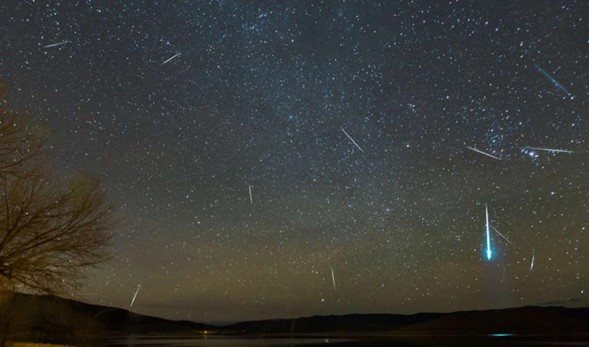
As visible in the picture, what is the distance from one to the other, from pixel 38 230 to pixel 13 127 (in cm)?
264

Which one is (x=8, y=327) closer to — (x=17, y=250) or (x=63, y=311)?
(x=63, y=311)

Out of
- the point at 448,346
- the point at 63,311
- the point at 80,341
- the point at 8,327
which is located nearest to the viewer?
the point at 63,311

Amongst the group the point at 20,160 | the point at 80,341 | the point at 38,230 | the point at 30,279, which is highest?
the point at 20,160

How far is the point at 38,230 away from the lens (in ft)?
42.3

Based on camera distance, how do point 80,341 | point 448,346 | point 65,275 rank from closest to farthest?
1. point 65,275
2. point 80,341
3. point 448,346

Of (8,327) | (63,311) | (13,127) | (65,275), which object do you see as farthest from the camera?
(8,327)

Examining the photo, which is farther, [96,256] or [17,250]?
[96,256]

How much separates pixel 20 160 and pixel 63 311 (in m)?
5.15

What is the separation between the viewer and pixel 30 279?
13172 mm

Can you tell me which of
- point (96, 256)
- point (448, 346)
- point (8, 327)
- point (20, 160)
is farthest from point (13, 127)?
point (448, 346)

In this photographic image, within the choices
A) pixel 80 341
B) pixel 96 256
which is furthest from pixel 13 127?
pixel 80 341

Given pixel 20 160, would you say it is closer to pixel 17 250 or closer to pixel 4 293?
pixel 17 250

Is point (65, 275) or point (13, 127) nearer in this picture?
point (13, 127)

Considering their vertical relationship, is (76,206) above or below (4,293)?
above
